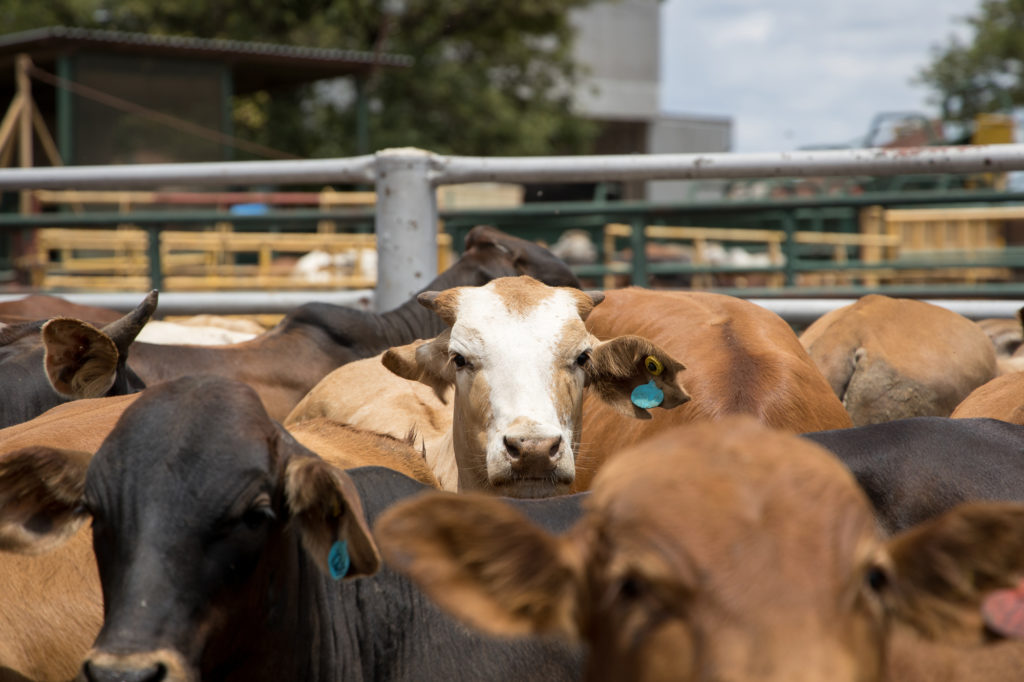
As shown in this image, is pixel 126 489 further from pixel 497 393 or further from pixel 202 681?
pixel 497 393

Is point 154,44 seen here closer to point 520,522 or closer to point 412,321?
point 412,321

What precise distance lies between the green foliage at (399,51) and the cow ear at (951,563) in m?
24.0

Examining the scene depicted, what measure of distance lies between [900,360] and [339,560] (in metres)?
3.58

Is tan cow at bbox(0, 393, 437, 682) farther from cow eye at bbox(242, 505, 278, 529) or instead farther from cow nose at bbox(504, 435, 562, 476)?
cow nose at bbox(504, 435, 562, 476)

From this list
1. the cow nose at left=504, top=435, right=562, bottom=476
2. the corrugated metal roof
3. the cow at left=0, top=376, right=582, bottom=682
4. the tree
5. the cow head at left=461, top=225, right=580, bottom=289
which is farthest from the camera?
the tree

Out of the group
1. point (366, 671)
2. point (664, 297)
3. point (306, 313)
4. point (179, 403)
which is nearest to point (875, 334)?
point (664, 297)

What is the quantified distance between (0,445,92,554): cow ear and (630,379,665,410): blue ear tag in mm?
2021

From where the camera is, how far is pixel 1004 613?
196 cm

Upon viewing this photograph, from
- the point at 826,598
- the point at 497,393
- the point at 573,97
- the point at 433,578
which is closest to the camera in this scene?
the point at 826,598

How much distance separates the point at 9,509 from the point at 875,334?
13.2ft

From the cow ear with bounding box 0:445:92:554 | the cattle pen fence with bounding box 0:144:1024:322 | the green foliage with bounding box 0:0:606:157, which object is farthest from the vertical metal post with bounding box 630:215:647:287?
the green foliage with bounding box 0:0:606:157

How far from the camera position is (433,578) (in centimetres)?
191

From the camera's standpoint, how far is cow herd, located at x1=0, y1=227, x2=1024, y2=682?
181cm

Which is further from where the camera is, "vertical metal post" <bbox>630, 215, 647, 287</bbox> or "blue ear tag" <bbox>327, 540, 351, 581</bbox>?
"vertical metal post" <bbox>630, 215, 647, 287</bbox>
